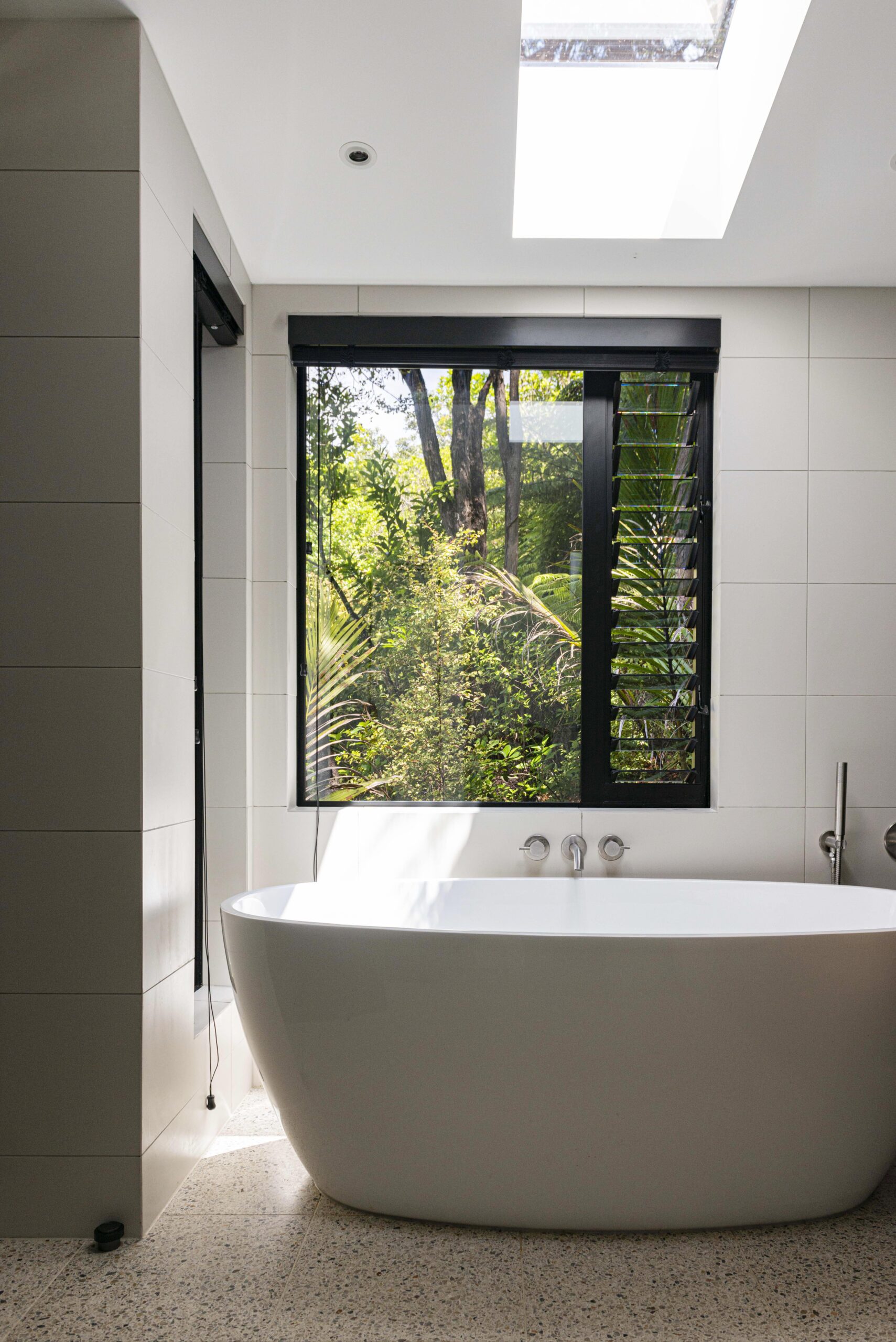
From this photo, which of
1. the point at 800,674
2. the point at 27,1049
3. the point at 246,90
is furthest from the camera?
the point at 800,674

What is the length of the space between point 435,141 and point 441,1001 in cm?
197

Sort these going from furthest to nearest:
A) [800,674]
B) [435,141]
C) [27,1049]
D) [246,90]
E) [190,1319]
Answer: [800,674] → [435,141] → [246,90] → [27,1049] → [190,1319]

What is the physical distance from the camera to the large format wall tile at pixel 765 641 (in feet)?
10.0

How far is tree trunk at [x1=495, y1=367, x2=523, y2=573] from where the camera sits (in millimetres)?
3256

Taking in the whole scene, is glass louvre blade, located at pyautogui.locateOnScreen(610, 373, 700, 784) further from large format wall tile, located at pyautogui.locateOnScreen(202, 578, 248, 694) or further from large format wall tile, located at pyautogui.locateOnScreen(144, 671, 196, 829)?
large format wall tile, located at pyautogui.locateOnScreen(144, 671, 196, 829)

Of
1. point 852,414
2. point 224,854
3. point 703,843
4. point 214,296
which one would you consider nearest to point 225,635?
point 224,854

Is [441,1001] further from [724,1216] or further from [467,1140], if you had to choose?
[724,1216]

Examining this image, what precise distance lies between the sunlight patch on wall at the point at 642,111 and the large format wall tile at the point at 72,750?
5.33 ft

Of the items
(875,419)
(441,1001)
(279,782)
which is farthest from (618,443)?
(441,1001)

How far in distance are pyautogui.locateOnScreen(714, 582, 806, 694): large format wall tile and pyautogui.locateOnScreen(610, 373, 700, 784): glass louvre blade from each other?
0.14m

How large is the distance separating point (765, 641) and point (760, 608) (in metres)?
0.11

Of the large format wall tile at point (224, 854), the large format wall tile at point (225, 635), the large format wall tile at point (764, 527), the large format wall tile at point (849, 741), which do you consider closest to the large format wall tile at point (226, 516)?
the large format wall tile at point (225, 635)

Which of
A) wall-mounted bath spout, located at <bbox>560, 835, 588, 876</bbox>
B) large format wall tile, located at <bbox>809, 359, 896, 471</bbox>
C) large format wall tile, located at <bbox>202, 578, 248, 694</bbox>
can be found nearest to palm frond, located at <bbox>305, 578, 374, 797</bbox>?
large format wall tile, located at <bbox>202, 578, 248, 694</bbox>

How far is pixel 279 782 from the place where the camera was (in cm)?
307
